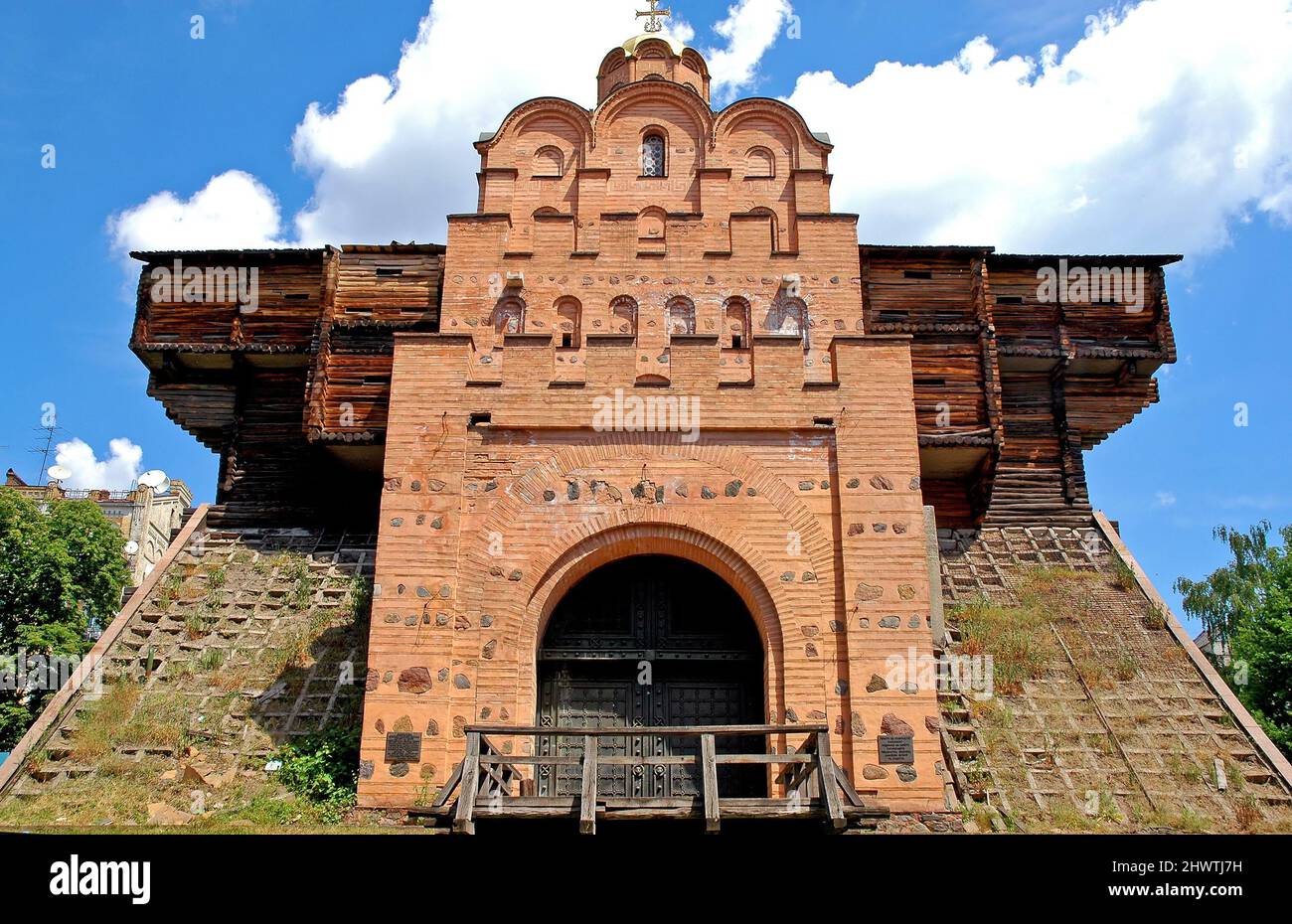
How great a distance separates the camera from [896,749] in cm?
1299

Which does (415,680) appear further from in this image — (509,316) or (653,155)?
(653,155)

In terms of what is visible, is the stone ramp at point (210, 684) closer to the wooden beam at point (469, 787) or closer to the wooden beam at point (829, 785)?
the wooden beam at point (469, 787)

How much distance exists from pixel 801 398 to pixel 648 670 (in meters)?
4.43

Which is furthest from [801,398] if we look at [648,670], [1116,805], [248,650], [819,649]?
[248,650]

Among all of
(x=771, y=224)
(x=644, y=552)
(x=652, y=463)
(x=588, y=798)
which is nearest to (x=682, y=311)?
(x=771, y=224)

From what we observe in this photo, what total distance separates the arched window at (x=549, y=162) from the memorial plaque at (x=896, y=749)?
10889mm

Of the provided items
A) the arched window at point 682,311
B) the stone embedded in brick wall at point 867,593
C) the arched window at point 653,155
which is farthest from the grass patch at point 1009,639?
the arched window at point 653,155

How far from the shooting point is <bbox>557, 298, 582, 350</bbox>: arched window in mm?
16578

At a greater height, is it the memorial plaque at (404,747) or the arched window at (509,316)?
the arched window at (509,316)

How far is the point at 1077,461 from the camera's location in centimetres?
2214

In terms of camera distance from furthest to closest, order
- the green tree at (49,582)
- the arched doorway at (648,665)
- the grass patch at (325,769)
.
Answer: the green tree at (49,582), the arched doorway at (648,665), the grass patch at (325,769)

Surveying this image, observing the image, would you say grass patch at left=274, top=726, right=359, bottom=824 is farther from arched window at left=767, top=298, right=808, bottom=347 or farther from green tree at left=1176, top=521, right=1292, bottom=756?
green tree at left=1176, top=521, right=1292, bottom=756

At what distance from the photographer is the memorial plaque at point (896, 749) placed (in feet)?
42.5

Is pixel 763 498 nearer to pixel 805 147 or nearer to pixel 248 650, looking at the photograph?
pixel 805 147
